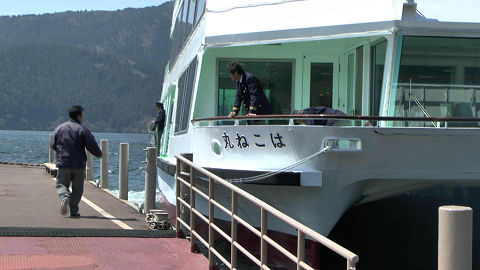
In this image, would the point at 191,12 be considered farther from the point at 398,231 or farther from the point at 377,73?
the point at 398,231

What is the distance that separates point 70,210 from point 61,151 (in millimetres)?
874

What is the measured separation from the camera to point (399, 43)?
916cm

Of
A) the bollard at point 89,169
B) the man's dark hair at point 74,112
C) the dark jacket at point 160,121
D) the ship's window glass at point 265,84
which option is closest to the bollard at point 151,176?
the man's dark hair at point 74,112

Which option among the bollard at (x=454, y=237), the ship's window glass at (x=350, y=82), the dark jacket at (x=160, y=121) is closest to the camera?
the bollard at (x=454, y=237)

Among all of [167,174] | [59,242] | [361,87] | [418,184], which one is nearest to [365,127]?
[418,184]

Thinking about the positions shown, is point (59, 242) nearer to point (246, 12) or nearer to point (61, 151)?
point (61, 151)

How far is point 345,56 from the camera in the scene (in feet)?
37.1

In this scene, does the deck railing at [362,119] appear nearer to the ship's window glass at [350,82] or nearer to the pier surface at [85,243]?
the pier surface at [85,243]

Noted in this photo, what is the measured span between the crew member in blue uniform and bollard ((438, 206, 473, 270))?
5199 millimetres

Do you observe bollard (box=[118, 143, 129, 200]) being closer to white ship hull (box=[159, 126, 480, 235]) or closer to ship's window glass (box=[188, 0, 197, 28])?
ship's window glass (box=[188, 0, 197, 28])

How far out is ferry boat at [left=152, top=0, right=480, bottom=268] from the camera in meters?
8.12

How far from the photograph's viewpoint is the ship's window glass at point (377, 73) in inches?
387

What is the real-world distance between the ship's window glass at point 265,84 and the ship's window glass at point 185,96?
0.48m

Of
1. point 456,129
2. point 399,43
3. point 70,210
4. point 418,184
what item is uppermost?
point 399,43
